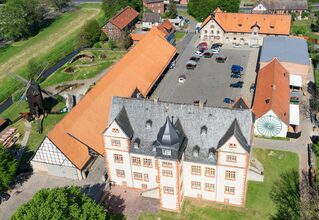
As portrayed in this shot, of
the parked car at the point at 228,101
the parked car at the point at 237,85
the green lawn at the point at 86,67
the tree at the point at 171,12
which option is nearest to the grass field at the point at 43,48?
the green lawn at the point at 86,67

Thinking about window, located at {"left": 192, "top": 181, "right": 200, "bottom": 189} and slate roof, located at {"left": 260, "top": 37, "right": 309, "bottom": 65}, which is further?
slate roof, located at {"left": 260, "top": 37, "right": 309, "bottom": 65}

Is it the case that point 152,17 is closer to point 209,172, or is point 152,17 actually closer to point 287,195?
point 209,172

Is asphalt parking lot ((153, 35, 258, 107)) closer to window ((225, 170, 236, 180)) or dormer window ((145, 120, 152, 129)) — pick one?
dormer window ((145, 120, 152, 129))

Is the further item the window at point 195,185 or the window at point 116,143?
the window at point 116,143

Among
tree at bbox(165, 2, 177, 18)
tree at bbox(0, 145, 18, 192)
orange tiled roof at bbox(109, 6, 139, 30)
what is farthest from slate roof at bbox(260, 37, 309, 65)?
tree at bbox(0, 145, 18, 192)

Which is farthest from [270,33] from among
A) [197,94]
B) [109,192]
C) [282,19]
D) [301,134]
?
[109,192]

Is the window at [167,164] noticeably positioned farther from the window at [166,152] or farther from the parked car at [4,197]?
the parked car at [4,197]

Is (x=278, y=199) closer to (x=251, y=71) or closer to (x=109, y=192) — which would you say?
(x=109, y=192)
